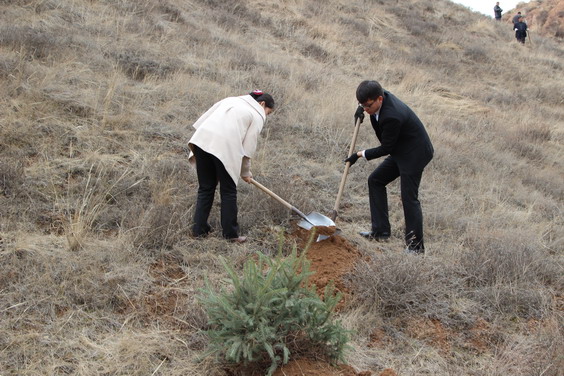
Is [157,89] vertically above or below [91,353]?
above

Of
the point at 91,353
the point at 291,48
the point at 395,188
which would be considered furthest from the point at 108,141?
the point at 291,48

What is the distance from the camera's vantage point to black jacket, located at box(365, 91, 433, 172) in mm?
4488

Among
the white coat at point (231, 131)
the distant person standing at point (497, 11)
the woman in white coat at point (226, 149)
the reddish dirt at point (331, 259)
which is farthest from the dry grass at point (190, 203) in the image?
the distant person standing at point (497, 11)

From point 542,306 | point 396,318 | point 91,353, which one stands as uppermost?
point 542,306

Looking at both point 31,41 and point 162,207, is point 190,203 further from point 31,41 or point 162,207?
point 31,41

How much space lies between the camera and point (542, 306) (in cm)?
388

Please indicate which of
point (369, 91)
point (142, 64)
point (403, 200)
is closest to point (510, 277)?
point (403, 200)

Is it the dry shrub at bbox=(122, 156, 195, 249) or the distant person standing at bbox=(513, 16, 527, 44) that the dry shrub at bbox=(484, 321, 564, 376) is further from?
the distant person standing at bbox=(513, 16, 527, 44)

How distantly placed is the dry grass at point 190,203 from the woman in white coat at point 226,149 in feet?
0.85

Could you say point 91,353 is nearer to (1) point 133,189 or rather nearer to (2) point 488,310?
(1) point 133,189

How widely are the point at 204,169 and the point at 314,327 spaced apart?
6.89 ft

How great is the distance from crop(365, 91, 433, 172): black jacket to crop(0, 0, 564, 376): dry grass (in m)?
0.91

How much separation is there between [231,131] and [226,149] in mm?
166

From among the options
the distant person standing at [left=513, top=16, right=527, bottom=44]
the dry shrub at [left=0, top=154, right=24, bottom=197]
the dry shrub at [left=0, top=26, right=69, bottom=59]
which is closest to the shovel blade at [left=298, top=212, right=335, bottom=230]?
the dry shrub at [left=0, top=154, right=24, bottom=197]
